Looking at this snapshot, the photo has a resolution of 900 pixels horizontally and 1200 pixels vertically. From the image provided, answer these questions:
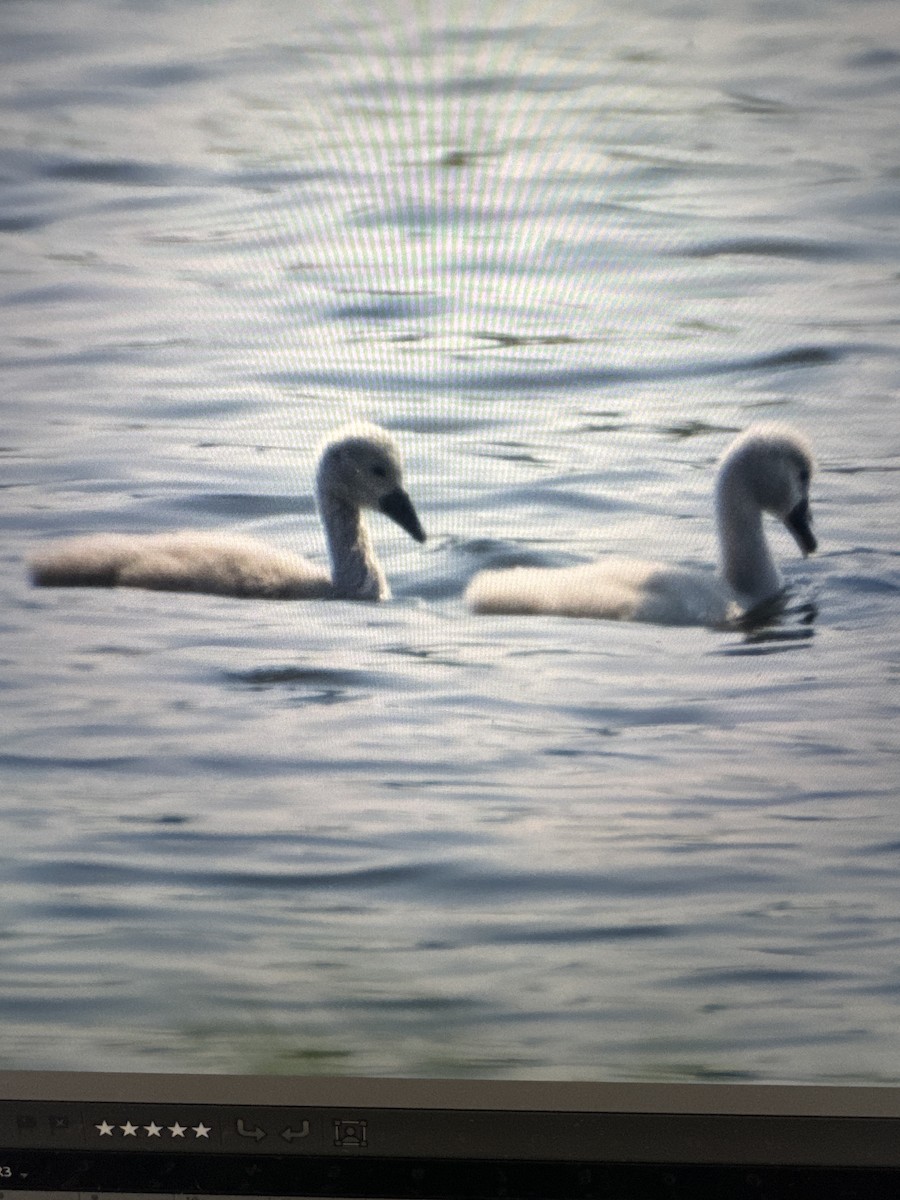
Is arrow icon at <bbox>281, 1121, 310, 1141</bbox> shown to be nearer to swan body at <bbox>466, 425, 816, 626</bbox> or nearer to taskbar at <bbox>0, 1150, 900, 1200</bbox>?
taskbar at <bbox>0, 1150, 900, 1200</bbox>

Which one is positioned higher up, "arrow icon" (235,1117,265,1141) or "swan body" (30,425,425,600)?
"swan body" (30,425,425,600)

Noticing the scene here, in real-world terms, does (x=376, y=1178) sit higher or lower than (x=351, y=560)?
lower

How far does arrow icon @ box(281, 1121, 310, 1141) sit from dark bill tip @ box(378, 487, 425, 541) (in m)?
0.52

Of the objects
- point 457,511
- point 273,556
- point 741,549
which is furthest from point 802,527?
point 273,556

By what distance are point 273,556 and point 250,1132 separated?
0.50m

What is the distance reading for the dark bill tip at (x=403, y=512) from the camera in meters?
1.16

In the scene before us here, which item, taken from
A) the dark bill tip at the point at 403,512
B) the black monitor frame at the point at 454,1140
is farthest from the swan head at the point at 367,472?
the black monitor frame at the point at 454,1140

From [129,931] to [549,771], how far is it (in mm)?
402

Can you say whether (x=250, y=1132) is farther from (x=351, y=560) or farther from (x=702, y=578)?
(x=702, y=578)

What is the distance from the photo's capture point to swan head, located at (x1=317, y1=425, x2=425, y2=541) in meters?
1.12

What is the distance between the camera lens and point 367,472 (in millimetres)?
1116

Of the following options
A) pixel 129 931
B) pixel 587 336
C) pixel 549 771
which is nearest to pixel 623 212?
pixel 587 336

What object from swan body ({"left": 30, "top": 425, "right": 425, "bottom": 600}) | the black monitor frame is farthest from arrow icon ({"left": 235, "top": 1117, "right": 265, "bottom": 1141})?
swan body ({"left": 30, "top": 425, "right": 425, "bottom": 600})

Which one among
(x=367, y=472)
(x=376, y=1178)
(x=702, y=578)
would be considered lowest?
(x=376, y=1178)
